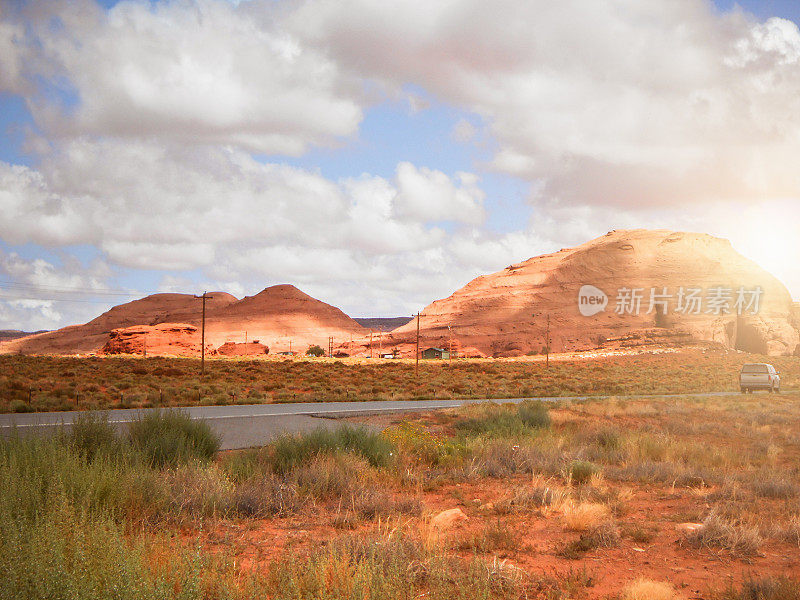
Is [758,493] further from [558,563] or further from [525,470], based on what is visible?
[558,563]

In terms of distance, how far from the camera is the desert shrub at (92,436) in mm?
8678

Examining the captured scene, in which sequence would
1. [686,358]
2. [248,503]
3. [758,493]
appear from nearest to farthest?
[248,503] → [758,493] → [686,358]

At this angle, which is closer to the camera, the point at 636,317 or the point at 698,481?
the point at 698,481

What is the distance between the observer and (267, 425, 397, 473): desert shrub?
981 centimetres

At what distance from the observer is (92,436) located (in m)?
9.05

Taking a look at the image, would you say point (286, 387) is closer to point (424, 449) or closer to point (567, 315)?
point (424, 449)

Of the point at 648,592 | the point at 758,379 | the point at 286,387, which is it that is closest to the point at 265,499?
the point at 648,592

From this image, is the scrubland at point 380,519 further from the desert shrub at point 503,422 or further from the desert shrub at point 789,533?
the desert shrub at point 503,422

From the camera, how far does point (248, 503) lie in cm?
736

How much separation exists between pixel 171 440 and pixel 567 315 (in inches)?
4050

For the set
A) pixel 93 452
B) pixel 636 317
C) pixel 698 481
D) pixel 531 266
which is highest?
pixel 531 266

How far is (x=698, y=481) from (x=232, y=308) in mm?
141926

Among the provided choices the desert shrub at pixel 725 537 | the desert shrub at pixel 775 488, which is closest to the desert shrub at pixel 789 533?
the desert shrub at pixel 725 537

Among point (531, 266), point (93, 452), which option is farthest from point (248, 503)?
point (531, 266)
